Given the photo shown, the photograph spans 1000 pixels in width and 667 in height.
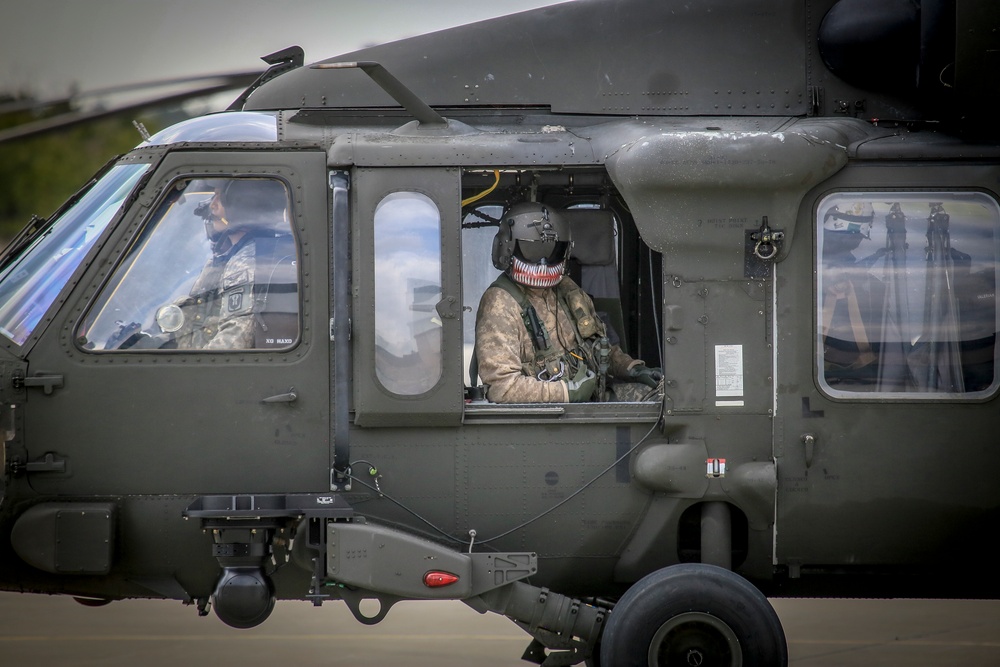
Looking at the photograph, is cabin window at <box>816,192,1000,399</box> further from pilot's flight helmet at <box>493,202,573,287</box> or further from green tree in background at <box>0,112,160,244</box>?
green tree in background at <box>0,112,160,244</box>

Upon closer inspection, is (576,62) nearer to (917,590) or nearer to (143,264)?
(143,264)

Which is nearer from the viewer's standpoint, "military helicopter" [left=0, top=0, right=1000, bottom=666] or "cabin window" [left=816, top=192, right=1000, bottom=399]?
"military helicopter" [left=0, top=0, right=1000, bottom=666]

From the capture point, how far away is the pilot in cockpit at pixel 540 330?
5277mm

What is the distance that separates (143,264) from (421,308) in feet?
4.30

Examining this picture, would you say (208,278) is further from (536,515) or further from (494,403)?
(536,515)

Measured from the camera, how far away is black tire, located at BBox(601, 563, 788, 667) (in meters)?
4.66

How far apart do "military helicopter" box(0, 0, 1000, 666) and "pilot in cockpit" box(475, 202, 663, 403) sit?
24 centimetres

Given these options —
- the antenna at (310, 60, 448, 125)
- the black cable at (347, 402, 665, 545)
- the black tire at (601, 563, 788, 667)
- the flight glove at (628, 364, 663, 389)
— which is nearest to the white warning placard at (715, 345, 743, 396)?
the black cable at (347, 402, 665, 545)

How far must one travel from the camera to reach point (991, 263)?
4.99 m

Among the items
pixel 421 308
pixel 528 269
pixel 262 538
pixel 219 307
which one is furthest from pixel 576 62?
pixel 262 538

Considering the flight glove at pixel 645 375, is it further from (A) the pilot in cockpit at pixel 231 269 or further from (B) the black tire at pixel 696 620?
(A) the pilot in cockpit at pixel 231 269

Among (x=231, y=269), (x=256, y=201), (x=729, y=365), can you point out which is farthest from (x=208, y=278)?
(x=729, y=365)

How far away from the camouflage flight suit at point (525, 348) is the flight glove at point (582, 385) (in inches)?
2.5

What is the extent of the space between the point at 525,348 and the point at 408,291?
0.81 m
